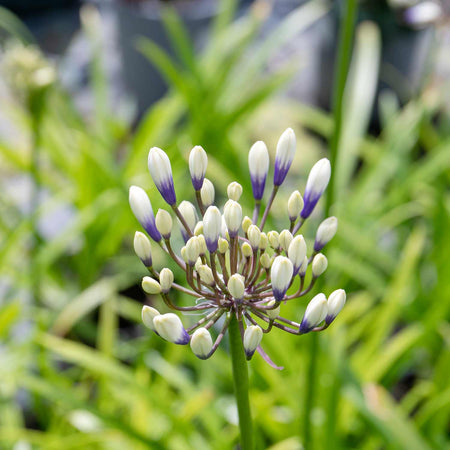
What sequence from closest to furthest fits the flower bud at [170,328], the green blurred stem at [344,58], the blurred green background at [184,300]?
1. the flower bud at [170,328]
2. the green blurred stem at [344,58]
3. the blurred green background at [184,300]

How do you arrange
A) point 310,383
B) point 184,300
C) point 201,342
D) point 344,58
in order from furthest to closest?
point 184,300
point 310,383
point 344,58
point 201,342

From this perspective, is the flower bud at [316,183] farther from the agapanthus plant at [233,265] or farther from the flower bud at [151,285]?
the flower bud at [151,285]

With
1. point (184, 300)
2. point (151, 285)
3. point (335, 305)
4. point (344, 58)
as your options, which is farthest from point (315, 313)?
point (184, 300)

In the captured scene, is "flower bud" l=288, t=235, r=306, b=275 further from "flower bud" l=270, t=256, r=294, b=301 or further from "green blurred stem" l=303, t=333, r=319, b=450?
"green blurred stem" l=303, t=333, r=319, b=450

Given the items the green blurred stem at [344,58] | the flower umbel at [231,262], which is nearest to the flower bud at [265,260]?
the flower umbel at [231,262]

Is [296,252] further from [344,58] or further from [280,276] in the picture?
[344,58]

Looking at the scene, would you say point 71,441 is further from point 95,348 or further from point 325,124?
point 325,124
